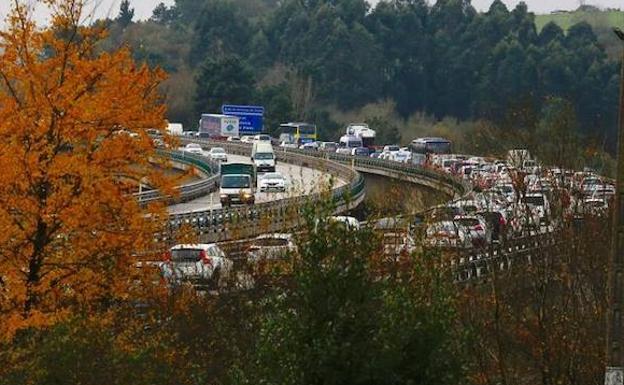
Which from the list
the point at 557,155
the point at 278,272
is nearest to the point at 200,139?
the point at 557,155

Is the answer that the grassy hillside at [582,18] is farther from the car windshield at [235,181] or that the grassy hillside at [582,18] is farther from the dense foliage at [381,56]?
the car windshield at [235,181]

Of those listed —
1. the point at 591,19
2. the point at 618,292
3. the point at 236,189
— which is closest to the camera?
the point at 618,292

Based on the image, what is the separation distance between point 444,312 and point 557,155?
638 inches

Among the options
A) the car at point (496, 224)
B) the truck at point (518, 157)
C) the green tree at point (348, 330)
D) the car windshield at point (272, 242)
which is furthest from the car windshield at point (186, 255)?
the green tree at point (348, 330)

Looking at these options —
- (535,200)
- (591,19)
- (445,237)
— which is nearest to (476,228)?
(535,200)

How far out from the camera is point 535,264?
24625mm

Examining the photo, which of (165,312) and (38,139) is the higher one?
(38,139)

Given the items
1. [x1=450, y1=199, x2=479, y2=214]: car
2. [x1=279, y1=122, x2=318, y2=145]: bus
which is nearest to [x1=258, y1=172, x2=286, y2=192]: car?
[x1=450, y1=199, x2=479, y2=214]: car

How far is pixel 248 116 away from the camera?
102625mm

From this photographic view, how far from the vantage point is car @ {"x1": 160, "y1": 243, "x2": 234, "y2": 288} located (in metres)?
25.1

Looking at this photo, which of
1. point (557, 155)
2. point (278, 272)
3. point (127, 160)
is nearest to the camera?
point (278, 272)

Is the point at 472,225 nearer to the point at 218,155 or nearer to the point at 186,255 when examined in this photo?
the point at 186,255

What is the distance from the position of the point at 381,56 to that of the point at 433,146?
27.1 metres

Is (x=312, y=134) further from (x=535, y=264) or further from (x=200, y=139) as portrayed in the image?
(x=535, y=264)
